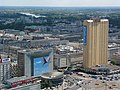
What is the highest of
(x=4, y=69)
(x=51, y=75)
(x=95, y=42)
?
(x=95, y=42)

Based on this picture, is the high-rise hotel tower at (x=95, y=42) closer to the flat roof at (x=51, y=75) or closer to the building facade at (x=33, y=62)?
the building facade at (x=33, y=62)

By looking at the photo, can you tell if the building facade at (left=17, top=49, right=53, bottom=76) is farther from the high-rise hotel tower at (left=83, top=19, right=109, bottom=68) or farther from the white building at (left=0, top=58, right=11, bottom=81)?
the high-rise hotel tower at (left=83, top=19, right=109, bottom=68)

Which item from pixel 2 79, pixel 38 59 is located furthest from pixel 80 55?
pixel 2 79

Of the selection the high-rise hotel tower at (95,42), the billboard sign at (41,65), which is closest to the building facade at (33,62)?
the billboard sign at (41,65)

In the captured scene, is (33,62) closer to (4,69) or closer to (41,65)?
(41,65)

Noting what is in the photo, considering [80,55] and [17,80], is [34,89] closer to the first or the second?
[17,80]

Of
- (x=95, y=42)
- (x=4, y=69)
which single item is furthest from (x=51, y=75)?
(x=95, y=42)
